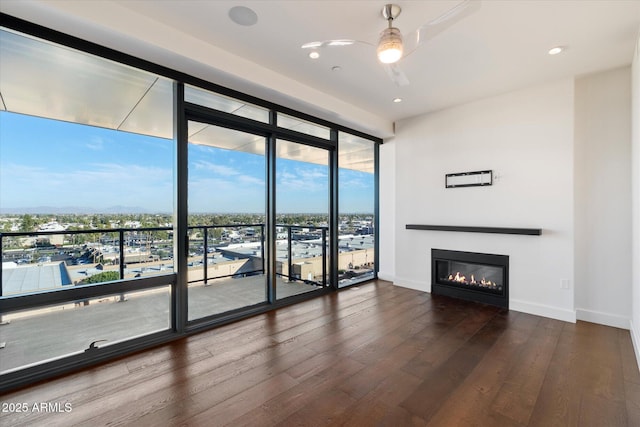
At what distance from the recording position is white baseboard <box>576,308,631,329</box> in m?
3.16

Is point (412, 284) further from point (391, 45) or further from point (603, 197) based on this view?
point (391, 45)

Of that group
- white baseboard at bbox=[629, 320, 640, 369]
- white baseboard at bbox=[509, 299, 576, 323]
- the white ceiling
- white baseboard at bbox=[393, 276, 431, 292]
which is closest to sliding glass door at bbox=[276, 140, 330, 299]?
the white ceiling

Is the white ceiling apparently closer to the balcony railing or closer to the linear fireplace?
the balcony railing

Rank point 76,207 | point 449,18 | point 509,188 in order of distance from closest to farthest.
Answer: point 449,18 → point 76,207 → point 509,188

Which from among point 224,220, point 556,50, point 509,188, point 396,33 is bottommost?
point 224,220

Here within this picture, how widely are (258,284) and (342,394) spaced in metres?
2.13

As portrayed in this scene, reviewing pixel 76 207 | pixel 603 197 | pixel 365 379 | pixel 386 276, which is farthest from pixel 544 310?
pixel 76 207

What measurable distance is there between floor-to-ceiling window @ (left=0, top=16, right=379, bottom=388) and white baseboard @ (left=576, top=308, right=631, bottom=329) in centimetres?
348

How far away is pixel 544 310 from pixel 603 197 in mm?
1518

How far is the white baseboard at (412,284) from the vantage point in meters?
4.62

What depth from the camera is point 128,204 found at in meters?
3.08

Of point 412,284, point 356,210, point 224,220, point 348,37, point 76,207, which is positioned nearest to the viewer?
point 348,37

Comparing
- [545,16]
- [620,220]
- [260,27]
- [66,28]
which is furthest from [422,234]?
[66,28]

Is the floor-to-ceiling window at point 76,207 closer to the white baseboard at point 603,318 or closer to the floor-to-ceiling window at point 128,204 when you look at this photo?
the floor-to-ceiling window at point 128,204
